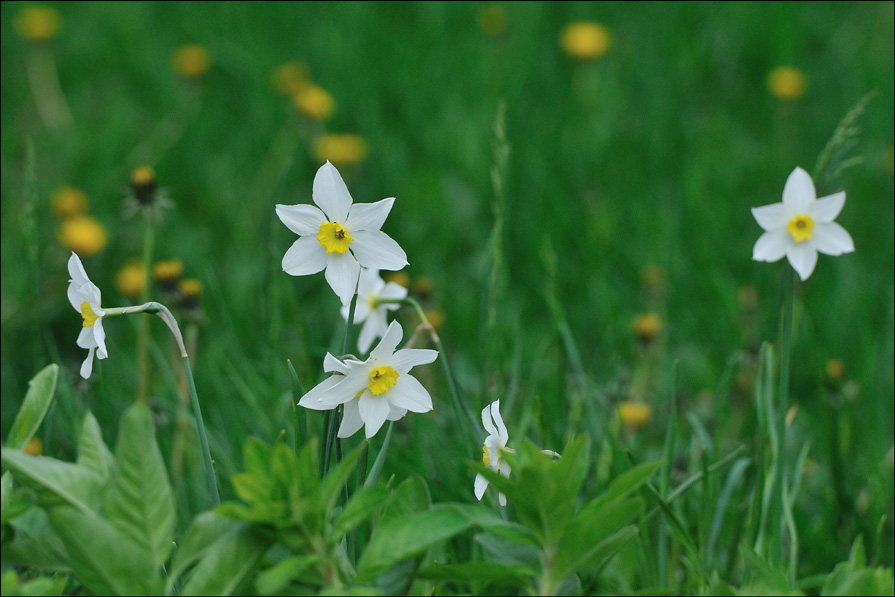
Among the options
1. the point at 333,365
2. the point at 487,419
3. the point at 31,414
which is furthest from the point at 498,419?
the point at 31,414

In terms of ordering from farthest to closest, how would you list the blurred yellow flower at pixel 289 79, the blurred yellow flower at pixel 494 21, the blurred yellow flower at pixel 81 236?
the blurred yellow flower at pixel 494 21 → the blurred yellow flower at pixel 289 79 → the blurred yellow flower at pixel 81 236

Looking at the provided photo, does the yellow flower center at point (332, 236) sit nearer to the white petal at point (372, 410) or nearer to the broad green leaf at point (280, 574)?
the white petal at point (372, 410)

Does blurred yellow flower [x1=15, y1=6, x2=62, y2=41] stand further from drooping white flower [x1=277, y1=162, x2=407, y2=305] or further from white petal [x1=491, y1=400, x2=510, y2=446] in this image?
white petal [x1=491, y1=400, x2=510, y2=446]

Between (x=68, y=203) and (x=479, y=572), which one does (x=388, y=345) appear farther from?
(x=68, y=203)

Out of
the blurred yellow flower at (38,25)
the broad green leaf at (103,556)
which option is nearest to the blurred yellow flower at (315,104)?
the blurred yellow flower at (38,25)

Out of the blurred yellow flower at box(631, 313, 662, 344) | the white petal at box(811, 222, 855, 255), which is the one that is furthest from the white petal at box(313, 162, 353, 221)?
the blurred yellow flower at box(631, 313, 662, 344)

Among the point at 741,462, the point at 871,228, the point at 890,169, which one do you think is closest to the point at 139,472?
the point at 741,462

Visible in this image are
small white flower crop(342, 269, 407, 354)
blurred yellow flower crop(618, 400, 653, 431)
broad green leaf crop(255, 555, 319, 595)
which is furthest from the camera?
blurred yellow flower crop(618, 400, 653, 431)
